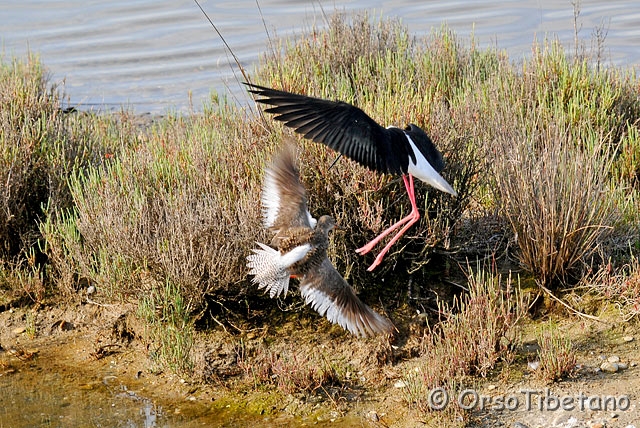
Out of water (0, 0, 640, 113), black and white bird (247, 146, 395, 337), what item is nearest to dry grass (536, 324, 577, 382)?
black and white bird (247, 146, 395, 337)

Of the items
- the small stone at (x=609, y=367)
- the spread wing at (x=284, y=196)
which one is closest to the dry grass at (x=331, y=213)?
the spread wing at (x=284, y=196)

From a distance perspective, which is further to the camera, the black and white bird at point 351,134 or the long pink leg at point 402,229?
the long pink leg at point 402,229

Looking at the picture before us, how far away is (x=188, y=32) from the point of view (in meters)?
12.0

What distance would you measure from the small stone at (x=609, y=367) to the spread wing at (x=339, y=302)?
1065 mm

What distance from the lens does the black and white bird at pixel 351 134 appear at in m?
4.29

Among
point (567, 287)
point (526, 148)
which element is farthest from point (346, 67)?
point (567, 287)

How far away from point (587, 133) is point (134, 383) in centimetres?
357

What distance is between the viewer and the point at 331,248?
16.0 ft

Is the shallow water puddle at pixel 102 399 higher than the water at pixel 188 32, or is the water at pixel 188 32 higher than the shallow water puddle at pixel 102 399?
the water at pixel 188 32

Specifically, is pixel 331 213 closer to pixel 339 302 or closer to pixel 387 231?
pixel 387 231

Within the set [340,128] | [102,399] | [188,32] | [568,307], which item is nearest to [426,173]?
[340,128]

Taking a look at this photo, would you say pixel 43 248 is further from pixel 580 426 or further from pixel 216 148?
pixel 580 426

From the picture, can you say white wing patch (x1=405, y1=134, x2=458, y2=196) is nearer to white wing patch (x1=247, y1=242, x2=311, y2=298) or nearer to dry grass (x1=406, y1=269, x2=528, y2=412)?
dry grass (x1=406, y1=269, x2=528, y2=412)

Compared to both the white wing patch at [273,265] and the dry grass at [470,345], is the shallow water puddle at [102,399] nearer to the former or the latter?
the dry grass at [470,345]
